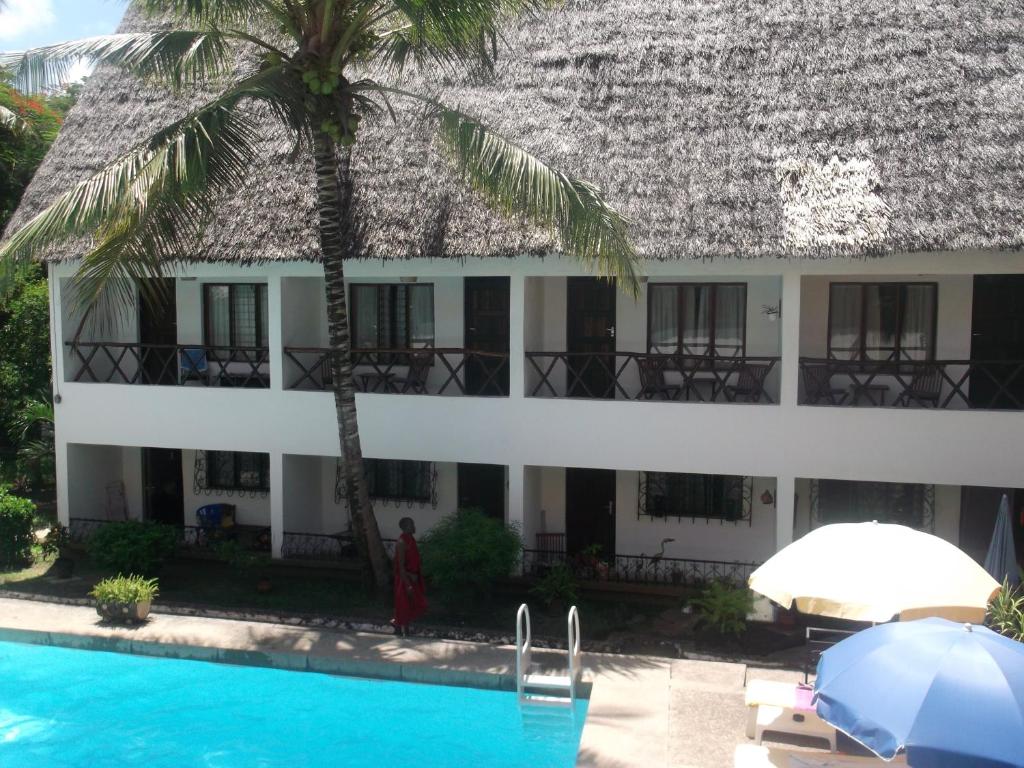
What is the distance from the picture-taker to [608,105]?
12930 millimetres

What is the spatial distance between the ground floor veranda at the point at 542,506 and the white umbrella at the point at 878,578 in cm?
338

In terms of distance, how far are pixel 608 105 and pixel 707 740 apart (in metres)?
8.08

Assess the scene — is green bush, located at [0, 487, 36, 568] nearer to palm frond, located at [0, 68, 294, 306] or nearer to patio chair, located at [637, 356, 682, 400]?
palm frond, located at [0, 68, 294, 306]

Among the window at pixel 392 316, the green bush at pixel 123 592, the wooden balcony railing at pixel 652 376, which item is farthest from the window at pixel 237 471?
the wooden balcony railing at pixel 652 376

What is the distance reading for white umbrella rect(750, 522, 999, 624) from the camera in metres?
7.81

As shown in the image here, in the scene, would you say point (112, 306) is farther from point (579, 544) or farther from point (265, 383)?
point (579, 544)

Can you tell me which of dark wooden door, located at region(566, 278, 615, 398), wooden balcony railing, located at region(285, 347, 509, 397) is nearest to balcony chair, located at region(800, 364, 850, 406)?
dark wooden door, located at region(566, 278, 615, 398)

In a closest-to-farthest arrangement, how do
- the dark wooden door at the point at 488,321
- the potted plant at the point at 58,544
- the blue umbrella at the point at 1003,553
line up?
the blue umbrella at the point at 1003,553 < the potted plant at the point at 58,544 < the dark wooden door at the point at 488,321

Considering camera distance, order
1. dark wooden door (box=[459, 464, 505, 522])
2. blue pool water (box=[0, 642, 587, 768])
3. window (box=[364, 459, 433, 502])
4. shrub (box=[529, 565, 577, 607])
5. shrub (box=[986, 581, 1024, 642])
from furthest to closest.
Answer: window (box=[364, 459, 433, 502]) < dark wooden door (box=[459, 464, 505, 522]) < shrub (box=[529, 565, 577, 607]) < shrub (box=[986, 581, 1024, 642]) < blue pool water (box=[0, 642, 587, 768])

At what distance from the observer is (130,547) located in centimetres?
1255

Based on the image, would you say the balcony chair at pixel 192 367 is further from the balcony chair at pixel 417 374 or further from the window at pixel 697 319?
the window at pixel 697 319

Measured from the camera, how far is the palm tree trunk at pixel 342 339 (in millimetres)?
11281

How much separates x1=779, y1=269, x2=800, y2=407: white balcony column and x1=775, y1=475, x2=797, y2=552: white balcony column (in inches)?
37.7

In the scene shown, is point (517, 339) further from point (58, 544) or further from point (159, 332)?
point (58, 544)
